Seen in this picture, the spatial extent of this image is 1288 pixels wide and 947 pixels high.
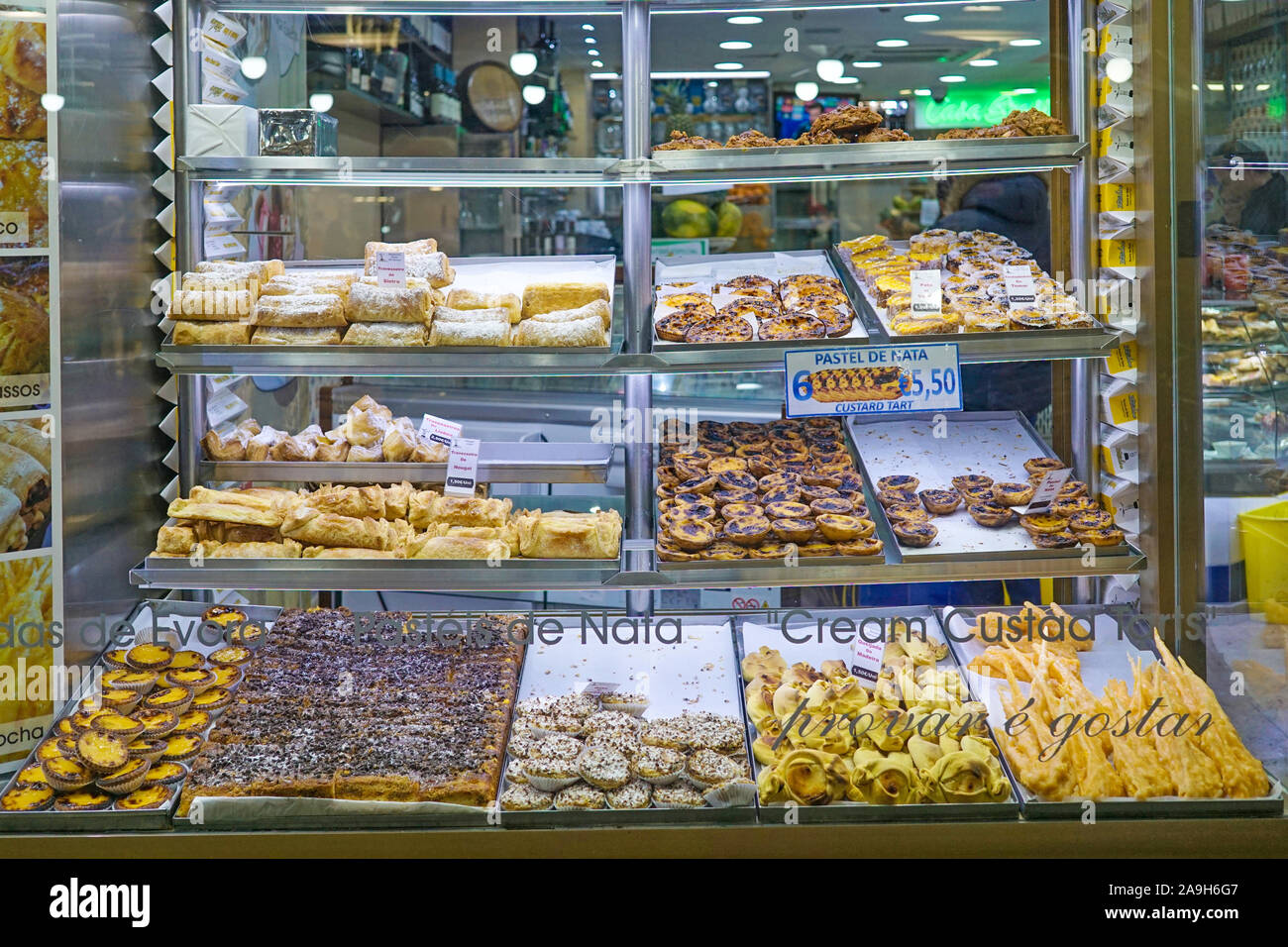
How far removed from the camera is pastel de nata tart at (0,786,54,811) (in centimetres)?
250

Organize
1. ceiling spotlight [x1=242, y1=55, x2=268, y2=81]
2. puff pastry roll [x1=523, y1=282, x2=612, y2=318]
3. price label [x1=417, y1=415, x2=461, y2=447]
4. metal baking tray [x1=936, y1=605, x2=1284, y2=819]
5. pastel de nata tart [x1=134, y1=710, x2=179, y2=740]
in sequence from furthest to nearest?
ceiling spotlight [x1=242, y1=55, x2=268, y2=81], price label [x1=417, y1=415, x2=461, y2=447], puff pastry roll [x1=523, y1=282, x2=612, y2=318], pastel de nata tart [x1=134, y1=710, x2=179, y2=740], metal baking tray [x1=936, y1=605, x2=1284, y2=819]

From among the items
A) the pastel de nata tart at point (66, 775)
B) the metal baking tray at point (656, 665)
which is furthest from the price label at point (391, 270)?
the pastel de nata tart at point (66, 775)

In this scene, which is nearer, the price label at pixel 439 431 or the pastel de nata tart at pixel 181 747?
the pastel de nata tart at pixel 181 747

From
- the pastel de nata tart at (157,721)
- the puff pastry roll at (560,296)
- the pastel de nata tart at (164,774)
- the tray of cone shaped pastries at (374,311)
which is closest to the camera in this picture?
the pastel de nata tart at (164,774)

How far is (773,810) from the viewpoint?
2492 millimetres

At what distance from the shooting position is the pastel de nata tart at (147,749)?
2615 millimetres

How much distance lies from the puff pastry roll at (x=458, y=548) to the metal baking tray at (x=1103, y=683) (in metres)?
1.28

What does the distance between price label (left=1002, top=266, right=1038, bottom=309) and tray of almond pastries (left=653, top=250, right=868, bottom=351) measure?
40 cm

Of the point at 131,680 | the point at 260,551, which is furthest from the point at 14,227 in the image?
the point at 131,680

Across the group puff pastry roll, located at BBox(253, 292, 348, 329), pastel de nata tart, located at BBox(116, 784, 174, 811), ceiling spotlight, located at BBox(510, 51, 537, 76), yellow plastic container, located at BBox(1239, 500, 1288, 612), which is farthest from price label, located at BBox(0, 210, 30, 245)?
yellow plastic container, located at BBox(1239, 500, 1288, 612)

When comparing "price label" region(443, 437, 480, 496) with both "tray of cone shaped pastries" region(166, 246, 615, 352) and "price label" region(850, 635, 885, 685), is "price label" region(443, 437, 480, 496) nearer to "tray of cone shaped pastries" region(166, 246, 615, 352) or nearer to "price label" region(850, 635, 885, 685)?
"tray of cone shaped pastries" region(166, 246, 615, 352)

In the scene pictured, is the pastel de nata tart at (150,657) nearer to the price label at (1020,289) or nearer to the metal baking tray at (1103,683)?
the metal baking tray at (1103,683)

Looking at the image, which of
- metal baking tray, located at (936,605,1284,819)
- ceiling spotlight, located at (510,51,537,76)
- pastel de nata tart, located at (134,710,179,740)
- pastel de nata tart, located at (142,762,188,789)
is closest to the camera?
metal baking tray, located at (936,605,1284,819)
